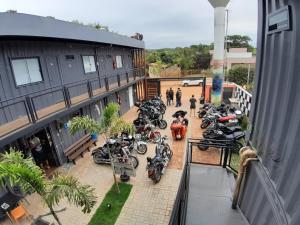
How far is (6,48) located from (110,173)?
6349 millimetres

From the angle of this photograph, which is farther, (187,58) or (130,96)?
(187,58)

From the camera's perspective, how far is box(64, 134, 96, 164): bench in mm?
9156

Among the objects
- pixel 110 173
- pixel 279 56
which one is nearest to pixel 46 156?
pixel 110 173

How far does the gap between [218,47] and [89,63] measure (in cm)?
1019

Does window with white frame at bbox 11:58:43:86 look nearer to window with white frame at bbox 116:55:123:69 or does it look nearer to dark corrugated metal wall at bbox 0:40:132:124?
dark corrugated metal wall at bbox 0:40:132:124

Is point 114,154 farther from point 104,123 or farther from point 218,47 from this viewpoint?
point 218,47

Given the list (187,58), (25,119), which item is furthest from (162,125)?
(187,58)

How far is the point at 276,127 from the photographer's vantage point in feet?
8.43

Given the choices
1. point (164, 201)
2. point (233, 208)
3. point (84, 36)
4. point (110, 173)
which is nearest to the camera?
point (233, 208)

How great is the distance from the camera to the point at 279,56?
250 cm

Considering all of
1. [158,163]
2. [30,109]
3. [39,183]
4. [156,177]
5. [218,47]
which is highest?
[218,47]

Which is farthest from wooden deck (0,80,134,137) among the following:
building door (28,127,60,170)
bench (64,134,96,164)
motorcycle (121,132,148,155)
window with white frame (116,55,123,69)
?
window with white frame (116,55,123,69)

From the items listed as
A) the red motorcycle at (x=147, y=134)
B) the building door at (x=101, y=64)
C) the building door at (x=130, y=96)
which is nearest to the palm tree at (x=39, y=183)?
the red motorcycle at (x=147, y=134)

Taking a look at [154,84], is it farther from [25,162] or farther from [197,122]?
[25,162]
